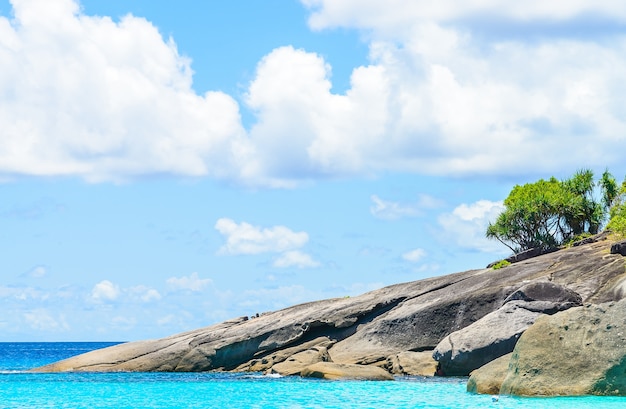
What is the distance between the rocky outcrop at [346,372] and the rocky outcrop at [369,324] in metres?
4.08

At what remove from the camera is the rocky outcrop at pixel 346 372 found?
38.9 metres

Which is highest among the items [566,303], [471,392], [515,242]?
[515,242]

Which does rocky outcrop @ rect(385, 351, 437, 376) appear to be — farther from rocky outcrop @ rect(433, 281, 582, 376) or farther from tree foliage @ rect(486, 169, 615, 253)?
tree foliage @ rect(486, 169, 615, 253)

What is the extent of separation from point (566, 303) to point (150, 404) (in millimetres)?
19027

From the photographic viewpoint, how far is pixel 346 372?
39.3 m

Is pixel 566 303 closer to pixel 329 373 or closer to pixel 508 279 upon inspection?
pixel 508 279

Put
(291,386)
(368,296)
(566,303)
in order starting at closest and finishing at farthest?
1. (291,386)
2. (566,303)
3. (368,296)

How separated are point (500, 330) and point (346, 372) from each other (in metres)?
6.89

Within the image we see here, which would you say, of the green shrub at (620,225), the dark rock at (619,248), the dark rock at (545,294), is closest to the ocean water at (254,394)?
the dark rock at (545,294)

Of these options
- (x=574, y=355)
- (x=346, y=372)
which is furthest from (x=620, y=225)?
(x=574, y=355)

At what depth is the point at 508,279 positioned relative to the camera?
45531mm

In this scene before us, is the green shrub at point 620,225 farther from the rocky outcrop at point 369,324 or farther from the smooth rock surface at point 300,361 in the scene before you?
the smooth rock surface at point 300,361

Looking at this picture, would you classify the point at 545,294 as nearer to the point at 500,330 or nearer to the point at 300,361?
the point at 500,330

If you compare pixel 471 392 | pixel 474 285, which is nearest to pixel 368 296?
pixel 474 285
